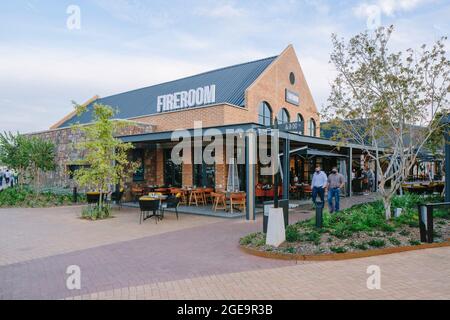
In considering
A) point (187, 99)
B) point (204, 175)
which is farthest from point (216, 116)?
point (187, 99)

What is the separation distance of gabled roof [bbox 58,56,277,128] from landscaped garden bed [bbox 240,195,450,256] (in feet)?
33.6

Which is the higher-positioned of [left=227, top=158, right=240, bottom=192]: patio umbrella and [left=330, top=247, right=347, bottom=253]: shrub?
[left=227, top=158, right=240, bottom=192]: patio umbrella

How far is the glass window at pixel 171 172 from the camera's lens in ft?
56.7

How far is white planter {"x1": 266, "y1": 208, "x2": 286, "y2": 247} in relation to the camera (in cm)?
670

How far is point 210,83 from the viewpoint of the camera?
808 inches

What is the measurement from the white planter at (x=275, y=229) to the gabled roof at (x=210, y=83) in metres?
10.7

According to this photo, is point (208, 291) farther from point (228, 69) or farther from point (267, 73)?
point (228, 69)

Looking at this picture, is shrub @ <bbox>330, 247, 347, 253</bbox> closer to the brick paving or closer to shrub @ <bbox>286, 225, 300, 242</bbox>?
the brick paving

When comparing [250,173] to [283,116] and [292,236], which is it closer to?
[292,236]

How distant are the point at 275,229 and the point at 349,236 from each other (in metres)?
1.69

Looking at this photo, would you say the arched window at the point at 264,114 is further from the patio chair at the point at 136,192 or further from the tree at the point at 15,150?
the tree at the point at 15,150

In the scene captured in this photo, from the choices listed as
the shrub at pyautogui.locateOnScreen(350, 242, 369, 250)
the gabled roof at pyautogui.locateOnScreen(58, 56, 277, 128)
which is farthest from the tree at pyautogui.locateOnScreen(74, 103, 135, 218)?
the shrub at pyautogui.locateOnScreen(350, 242, 369, 250)
